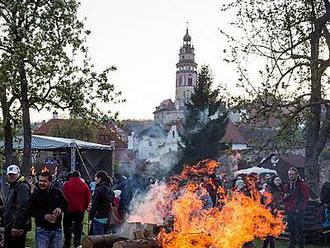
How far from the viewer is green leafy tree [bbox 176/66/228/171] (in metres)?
43.5

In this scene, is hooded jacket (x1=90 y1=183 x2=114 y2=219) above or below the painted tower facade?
below

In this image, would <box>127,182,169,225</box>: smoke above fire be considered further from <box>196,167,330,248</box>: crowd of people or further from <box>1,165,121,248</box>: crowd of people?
<box>1,165,121,248</box>: crowd of people

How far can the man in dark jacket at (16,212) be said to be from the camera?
830cm

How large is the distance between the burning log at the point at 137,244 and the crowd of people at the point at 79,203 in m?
0.89

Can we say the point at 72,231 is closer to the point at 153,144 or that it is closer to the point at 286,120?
the point at 286,120

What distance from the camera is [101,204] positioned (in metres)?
11.8

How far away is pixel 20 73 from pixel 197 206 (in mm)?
9898

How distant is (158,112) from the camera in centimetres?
13538

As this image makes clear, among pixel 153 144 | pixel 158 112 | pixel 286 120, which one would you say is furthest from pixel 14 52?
pixel 158 112

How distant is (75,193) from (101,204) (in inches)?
28.2

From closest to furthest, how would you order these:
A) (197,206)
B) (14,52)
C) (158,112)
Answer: (197,206), (14,52), (158,112)

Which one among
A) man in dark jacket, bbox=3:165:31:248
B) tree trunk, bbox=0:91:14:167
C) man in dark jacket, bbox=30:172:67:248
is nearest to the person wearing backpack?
man in dark jacket, bbox=3:165:31:248

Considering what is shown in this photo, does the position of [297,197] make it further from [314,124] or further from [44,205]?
[314,124]

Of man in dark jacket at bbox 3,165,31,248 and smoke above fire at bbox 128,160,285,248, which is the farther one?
smoke above fire at bbox 128,160,285,248
